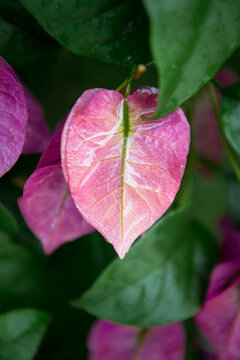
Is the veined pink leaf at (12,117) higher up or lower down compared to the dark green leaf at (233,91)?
lower down

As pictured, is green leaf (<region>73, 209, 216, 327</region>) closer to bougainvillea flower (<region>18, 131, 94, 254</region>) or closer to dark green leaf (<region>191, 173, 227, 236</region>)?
bougainvillea flower (<region>18, 131, 94, 254</region>)

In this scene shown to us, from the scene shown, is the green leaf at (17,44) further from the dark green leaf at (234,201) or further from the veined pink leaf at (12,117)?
the dark green leaf at (234,201)

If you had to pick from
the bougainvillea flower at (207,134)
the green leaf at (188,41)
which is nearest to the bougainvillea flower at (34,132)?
the green leaf at (188,41)

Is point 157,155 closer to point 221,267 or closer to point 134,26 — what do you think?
point 134,26

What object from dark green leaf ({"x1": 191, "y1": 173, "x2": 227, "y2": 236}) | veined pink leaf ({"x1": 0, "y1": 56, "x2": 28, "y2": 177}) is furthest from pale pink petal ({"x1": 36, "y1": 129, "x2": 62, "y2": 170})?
dark green leaf ({"x1": 191, "y1": 173, "x2": 227, "y2": 236})

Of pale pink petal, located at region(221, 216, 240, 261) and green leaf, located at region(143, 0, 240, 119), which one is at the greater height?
A: green leaf, located at region(143, 0, 240, 119)

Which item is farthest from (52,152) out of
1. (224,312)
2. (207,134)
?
(207,134)

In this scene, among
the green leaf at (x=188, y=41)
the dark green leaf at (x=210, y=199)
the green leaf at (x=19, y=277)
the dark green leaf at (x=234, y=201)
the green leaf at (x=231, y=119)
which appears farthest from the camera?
the dark green leaf at (x=210, y=199)
